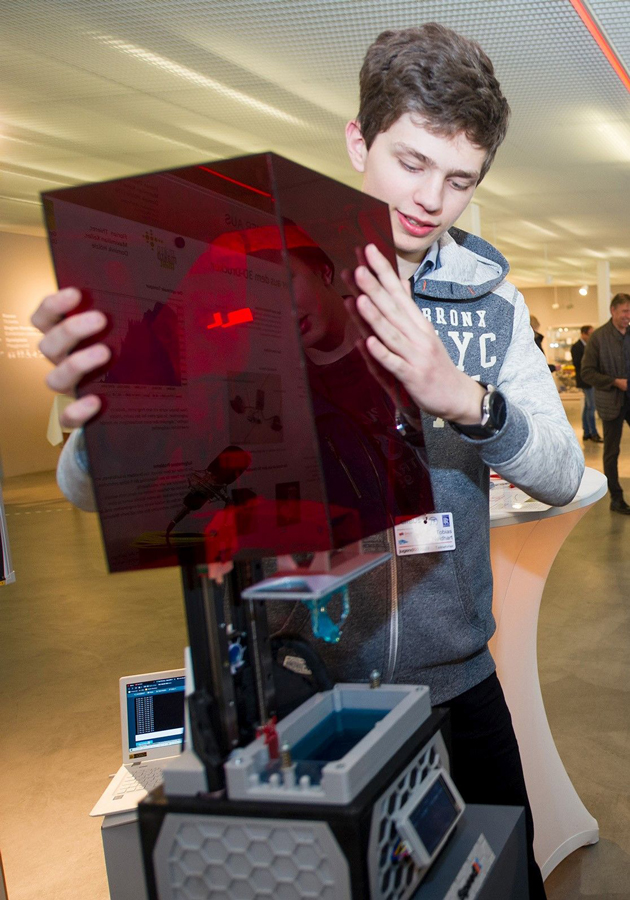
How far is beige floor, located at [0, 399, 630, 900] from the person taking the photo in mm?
2332

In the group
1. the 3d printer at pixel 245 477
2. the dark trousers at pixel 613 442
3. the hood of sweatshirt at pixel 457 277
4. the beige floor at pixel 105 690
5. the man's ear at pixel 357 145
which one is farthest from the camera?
the dark trousers at pixel 613 442

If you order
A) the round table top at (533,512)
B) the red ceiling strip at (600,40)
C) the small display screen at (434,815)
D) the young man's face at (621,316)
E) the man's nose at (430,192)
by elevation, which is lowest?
the small display screen at (434,815)

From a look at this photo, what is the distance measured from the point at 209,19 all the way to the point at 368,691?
15.0ft

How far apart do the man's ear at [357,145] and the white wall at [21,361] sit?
1036 cm

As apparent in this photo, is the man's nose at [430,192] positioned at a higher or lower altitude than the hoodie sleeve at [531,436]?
higher

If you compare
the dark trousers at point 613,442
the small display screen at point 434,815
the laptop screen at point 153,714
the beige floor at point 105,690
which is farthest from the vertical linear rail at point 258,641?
the dark trousers at point 613,442

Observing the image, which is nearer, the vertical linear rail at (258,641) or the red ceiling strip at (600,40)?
the vertical linear rail at (258,641)

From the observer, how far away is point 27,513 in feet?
27.7

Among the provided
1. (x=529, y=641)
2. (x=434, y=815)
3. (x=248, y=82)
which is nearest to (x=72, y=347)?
(x=434, y=815)

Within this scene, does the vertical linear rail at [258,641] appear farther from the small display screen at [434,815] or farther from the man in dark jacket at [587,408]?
the man in dark jacket at [587,408]

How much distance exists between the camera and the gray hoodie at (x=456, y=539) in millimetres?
1078

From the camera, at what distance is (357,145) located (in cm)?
102

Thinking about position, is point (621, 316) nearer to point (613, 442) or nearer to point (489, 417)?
point (613, 442)

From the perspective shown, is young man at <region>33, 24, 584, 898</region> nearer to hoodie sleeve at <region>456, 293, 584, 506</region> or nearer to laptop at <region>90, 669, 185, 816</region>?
hoodie sleeve at <region>456, 293, 584, 506</region>
